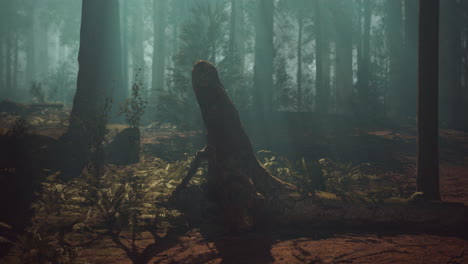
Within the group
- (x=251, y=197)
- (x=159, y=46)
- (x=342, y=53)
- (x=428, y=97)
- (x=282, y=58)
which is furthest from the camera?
(x=159, y=46)

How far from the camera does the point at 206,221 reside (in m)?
5.57

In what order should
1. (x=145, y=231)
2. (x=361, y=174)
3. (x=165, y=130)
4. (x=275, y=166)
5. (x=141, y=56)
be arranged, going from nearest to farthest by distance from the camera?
(x=145, y=231), (x=361, y=174), (x=275, y=166), (x=165, y=130), (x=141, y=56)

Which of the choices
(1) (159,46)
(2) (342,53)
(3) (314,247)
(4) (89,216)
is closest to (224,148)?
(3) (314,247)

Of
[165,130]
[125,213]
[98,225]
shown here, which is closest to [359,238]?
[125,213]

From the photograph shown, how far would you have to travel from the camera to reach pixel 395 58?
22.2 meters

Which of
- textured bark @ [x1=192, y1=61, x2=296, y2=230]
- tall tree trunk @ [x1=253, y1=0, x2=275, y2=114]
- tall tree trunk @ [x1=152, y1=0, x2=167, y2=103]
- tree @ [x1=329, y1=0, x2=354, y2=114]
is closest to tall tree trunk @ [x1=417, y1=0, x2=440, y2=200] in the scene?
textured bark @ [x1=192, y1=61, x2=296, y2=230]

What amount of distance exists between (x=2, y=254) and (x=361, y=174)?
8488mm

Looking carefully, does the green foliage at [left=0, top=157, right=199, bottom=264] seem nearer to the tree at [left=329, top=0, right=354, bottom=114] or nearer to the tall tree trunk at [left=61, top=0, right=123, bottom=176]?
the tall tree trunk at [left=61, top=0, right=123, bottom=176]

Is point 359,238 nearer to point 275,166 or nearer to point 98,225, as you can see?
point 98,225

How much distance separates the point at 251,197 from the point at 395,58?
72.1 ft

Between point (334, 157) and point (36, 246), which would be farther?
point (334, 157)

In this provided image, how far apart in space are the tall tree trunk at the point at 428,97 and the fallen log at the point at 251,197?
91cm

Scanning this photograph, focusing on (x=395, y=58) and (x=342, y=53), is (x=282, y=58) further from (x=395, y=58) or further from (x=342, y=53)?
(x=395, y=58)

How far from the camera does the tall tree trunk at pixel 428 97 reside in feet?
18.3
